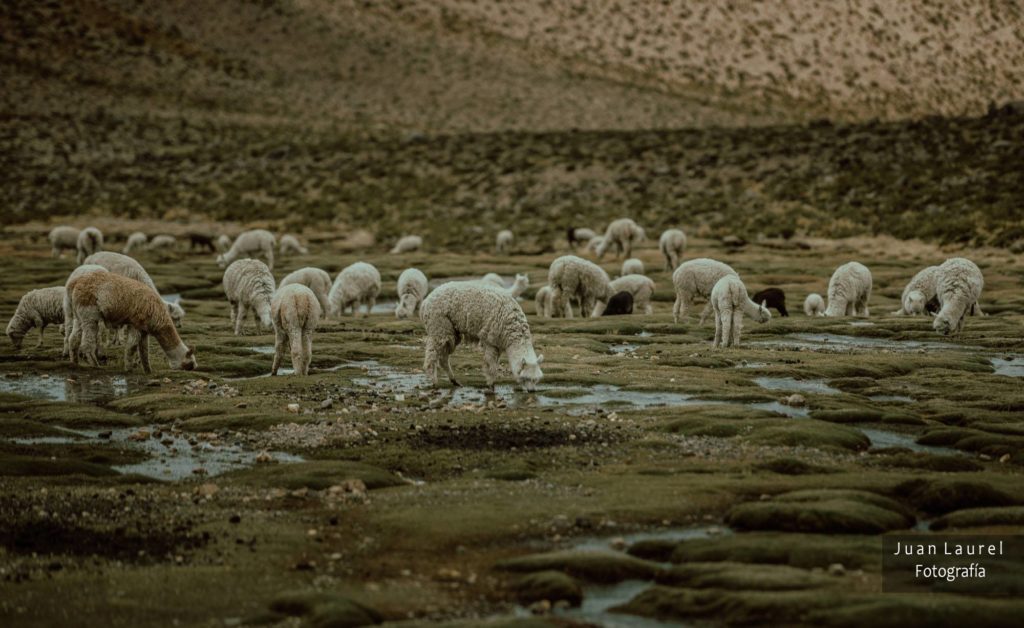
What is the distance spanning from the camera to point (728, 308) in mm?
23953

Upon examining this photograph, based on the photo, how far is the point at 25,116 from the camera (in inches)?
3430

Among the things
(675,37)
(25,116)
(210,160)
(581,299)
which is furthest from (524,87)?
(581,299)

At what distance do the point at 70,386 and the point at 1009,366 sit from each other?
18457 millimetres

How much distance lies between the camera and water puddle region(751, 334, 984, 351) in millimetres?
25344

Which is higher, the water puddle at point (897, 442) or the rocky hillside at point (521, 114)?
the rocky hillside at point (521, 114)

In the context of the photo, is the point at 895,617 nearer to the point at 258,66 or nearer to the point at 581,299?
the point at 581,299

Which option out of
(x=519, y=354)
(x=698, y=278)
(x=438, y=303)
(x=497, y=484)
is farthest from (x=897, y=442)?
(x=698, y=278)

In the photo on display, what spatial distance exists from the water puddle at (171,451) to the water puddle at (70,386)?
279 centimetres

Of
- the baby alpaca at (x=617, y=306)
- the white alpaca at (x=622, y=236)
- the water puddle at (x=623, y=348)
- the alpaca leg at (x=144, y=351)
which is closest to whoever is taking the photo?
the alpaca leg at (x=144, y=351)

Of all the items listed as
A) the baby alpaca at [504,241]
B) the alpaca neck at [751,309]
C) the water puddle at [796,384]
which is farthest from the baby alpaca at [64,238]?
the water puddle at [796,384]

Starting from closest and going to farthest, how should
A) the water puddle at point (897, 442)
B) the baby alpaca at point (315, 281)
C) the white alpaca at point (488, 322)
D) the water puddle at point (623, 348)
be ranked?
the water puddle at point (897, 442) → the white alpaca at point (488, 322) → the water puddle at point (623, 348) → the baby alpaca at point (315, 281)

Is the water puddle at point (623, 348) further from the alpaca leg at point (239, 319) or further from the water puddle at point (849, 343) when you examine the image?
the alpaca leg at point (239, 319)

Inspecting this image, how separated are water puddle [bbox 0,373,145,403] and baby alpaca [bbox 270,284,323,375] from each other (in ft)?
8.96

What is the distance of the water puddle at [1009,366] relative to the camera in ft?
70.4
